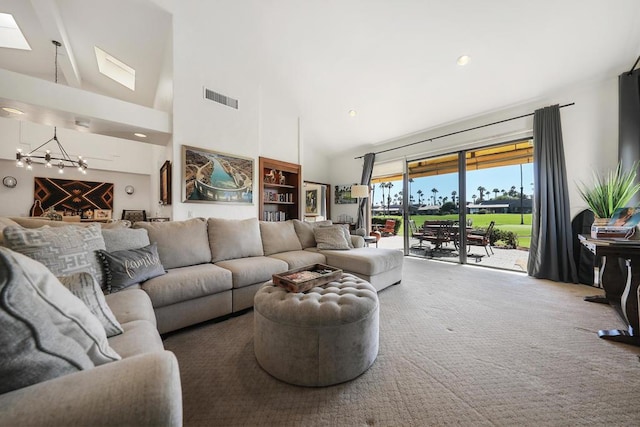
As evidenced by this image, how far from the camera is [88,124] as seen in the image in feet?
9.86

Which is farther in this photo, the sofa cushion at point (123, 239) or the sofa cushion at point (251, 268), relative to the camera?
the sofa cushion at point (251, 268)

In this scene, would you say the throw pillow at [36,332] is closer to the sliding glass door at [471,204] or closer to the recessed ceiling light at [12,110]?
the recessed ceiling light at [12,110]

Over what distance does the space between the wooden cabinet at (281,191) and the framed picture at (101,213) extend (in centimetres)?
416

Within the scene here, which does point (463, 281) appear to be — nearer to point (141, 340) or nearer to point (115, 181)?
point (141, 340)

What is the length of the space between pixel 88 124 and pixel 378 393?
4392 millimetres

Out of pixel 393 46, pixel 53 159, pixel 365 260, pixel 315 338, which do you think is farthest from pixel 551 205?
pixel 53 159

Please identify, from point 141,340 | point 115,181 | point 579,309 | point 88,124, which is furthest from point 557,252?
point 115,181

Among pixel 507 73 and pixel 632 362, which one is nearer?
pixel 632 362

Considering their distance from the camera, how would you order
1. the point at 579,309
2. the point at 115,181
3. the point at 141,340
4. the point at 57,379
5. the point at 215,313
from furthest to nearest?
the point at 115,181 → the point at 579,309 → the point at 215,313 → the point at 141,340 → the point at 57,379

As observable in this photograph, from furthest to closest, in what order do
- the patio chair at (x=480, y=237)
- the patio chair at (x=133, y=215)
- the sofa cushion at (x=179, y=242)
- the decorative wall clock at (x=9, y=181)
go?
the patio chair at (x=133, y=215) < the decorative wall clock at (x=9, y=181) < the patio chair at (x=480, y=237) < the sofa cushion at (x=179, y=242)

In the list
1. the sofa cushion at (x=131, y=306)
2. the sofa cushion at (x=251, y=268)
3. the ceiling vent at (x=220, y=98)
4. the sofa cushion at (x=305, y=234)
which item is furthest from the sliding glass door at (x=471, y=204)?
the sofa cushion at (x=131, y=306)

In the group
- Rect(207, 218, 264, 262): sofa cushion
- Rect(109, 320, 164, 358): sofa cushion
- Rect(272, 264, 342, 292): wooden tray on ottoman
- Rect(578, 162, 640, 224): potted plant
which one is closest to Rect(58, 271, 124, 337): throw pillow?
Rect(109, 320, 164, 358): sofa cushion

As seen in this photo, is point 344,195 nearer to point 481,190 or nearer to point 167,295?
point 481,190

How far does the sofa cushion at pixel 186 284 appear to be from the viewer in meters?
1.74
